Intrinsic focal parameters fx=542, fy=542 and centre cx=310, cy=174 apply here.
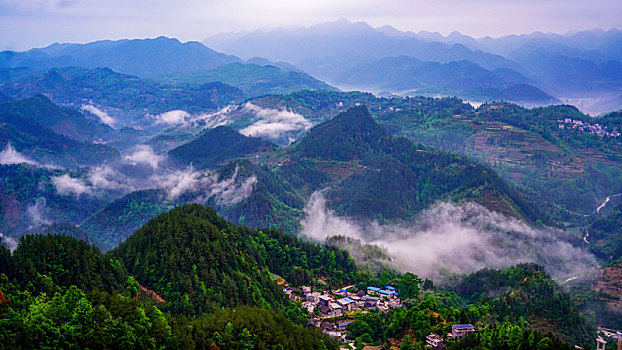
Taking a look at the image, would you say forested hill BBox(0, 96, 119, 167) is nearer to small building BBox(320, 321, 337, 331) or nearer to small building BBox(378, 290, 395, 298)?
small building BBox(378, 290, 395, 298)

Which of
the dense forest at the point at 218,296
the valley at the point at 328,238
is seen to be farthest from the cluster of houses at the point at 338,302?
the dense forest at the point at 218,296

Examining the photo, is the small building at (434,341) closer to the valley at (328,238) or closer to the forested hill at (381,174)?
the valley at (328,238)

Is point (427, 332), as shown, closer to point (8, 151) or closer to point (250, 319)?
point (250, 319)

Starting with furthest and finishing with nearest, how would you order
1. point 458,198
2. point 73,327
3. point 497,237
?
point 458,198, point 497,237, point 73,327

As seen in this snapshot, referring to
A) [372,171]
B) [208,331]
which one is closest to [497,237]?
[372,171]

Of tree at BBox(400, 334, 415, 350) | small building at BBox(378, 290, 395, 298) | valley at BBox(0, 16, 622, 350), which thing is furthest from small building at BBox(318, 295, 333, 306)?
tree at BBox(400, 334, 415, 350)

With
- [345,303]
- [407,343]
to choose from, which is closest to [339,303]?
[345,303]

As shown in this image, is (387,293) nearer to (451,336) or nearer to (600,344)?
(451,336)
